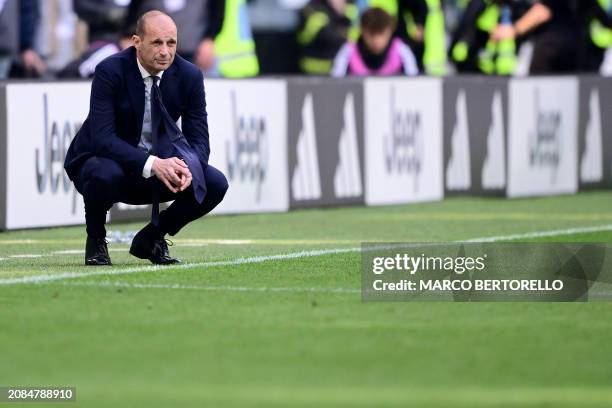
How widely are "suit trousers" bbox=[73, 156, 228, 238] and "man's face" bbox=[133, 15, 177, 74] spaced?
2.04 ft

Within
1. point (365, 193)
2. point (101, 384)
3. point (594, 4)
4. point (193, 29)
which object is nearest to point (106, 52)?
point (193, 29)

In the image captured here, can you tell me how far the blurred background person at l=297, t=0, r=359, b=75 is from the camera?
23.0 m

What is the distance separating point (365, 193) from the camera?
58.7 ft

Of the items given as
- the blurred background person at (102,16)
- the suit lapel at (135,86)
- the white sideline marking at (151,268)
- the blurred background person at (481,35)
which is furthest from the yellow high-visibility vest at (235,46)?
the suit lapel at (135,86)

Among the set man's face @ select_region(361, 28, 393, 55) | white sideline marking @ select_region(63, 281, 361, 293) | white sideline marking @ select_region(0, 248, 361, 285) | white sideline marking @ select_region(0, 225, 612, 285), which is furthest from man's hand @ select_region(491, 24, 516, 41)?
Result: white sideline marking @ select_region(63, 281, 361, 293)

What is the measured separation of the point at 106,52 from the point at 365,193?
2.59 m

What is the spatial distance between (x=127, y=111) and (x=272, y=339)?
3.10m

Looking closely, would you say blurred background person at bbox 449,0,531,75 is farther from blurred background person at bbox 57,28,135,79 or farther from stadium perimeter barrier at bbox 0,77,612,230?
blurred background person at bbox 57,28,135,79

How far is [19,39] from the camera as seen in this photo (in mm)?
18438

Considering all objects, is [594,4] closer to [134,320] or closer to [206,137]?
[206,137]

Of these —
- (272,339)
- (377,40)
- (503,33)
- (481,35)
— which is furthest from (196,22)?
(272,339)

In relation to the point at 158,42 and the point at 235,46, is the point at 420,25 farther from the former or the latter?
the point at 158,42

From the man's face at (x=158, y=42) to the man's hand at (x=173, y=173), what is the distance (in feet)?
1.74

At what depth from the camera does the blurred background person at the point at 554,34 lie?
22.2 metres
